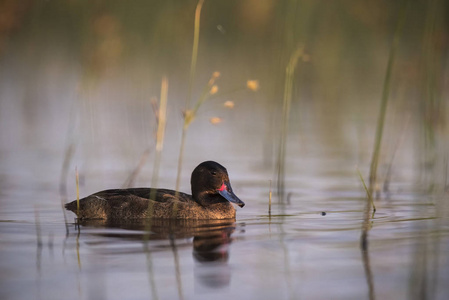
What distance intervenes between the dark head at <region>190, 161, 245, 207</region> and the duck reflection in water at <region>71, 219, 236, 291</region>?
0.49 m

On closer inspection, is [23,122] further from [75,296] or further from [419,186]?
[75,296]

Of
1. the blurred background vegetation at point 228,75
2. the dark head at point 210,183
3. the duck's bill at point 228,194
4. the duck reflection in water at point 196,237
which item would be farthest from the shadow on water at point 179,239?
the blurred background vegetation at point 228,75

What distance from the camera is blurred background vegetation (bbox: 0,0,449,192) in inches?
345

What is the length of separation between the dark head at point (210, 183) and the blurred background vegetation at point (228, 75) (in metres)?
1.02

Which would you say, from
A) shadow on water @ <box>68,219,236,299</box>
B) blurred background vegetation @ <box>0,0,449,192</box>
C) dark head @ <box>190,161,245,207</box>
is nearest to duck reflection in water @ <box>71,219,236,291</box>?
shadow on water @ <box>68,219,236,299</box>

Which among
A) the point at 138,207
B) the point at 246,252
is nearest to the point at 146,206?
the point at 138,207

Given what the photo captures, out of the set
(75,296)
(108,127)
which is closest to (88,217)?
(75,296)

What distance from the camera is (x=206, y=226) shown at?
716 cm

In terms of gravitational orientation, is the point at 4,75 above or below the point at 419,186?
above

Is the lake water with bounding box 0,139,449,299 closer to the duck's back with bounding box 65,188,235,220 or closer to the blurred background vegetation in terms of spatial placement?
the duck's back with bounding box 65,188,235,220

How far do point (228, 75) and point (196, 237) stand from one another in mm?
11051

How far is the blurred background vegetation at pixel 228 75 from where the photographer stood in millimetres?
8773

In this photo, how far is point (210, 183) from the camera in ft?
26.3

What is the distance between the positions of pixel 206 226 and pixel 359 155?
4029 millimetres
